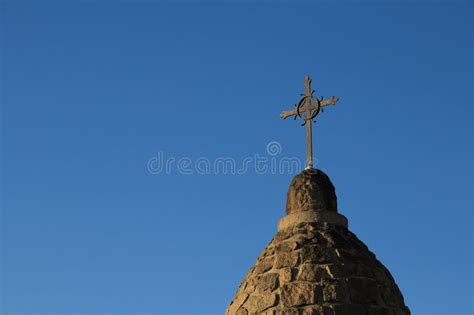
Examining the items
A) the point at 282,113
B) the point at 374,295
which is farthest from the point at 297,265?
the point at 282,113

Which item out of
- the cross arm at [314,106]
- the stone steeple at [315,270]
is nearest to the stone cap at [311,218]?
the stone steeple at [315,270]

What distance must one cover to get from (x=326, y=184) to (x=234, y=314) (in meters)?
1.69

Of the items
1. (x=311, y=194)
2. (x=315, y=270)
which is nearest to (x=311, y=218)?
(x=311, y=194)

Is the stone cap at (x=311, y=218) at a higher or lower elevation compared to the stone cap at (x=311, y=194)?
lower

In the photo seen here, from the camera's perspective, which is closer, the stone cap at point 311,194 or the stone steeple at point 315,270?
the stone steeple at point 315,270

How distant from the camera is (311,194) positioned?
782 centimetres

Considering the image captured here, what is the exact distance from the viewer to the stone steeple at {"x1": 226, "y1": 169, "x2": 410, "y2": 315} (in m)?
6.99

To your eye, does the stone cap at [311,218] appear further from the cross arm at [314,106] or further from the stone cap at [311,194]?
the cross arm at [314,106]

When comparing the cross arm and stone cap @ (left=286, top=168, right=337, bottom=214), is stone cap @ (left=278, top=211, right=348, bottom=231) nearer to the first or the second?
stone cap @ (left=286, top=168, right=337, bottom=214)

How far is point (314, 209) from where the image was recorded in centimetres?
779

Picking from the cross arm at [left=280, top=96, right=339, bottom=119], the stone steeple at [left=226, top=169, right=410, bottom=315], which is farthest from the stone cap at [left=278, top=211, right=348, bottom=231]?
the cross arm at [left=280, top=96, right=339, bottom=119]

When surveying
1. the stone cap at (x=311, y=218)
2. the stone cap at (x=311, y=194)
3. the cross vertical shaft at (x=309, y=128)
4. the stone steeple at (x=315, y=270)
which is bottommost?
the stone steeple at (x=315, y=270)

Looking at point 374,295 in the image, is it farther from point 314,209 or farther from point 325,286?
point 314,209

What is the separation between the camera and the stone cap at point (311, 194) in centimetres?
781
